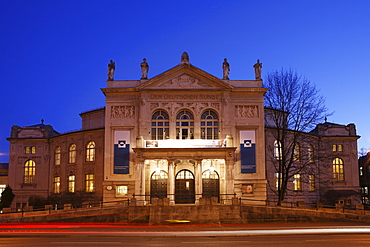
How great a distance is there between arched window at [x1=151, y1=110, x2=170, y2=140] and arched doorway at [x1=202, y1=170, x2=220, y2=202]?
219 inches

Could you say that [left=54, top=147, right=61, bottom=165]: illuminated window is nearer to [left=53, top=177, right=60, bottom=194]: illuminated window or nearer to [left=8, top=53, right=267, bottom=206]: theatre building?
[left=53, top=177, right=60, bottom=194]: illuminated window

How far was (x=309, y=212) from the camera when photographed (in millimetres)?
34531

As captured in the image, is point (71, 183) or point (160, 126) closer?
point (160, 126)

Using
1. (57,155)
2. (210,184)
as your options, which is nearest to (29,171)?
(57,155)

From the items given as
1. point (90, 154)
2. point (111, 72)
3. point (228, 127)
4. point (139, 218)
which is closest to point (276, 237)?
point (139, 218)

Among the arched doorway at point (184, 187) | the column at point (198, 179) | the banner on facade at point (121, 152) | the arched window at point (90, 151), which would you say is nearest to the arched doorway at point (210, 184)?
the arched doorway at point (184, 187)

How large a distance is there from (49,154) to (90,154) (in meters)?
7.12

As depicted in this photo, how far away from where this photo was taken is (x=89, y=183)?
50406mm

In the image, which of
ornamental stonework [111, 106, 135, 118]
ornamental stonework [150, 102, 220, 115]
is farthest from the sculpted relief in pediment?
ornamental stonework [111, 106, 135, 118]

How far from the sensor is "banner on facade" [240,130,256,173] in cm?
4378

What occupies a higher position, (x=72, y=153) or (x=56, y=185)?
(x=72, y=153)

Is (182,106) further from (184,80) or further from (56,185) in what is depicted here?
(56,185)

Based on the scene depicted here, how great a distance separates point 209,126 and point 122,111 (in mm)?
9131

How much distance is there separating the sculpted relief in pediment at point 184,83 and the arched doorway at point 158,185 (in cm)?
901
